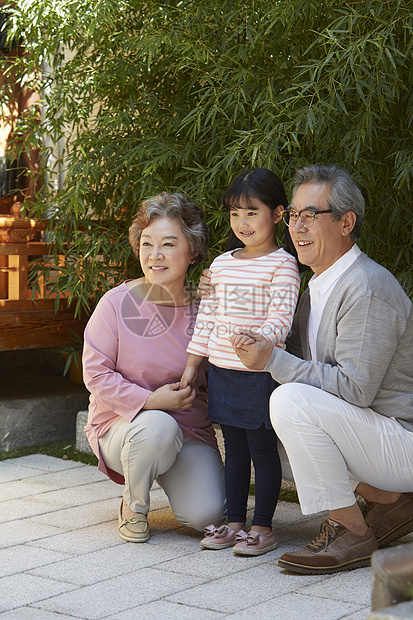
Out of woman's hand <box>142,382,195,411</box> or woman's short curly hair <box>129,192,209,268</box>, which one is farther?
woman's short curly hair <box>129,192,209,268</box>

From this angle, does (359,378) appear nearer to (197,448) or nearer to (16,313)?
(197,448)

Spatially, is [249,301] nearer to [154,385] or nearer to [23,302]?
[154,385]

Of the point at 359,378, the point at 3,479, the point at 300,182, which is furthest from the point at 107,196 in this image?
the point at 359,378

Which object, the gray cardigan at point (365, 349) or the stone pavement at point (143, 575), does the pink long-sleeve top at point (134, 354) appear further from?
the gray cardigan at point (365, 349)

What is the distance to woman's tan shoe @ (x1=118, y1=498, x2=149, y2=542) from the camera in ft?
9.58

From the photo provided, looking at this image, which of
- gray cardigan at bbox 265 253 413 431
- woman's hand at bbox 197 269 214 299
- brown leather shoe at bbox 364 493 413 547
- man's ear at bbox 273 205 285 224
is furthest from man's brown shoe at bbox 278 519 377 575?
man's ear at bbox 273 205 285 224

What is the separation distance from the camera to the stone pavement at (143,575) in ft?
7.44

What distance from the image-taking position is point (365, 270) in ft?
8.50

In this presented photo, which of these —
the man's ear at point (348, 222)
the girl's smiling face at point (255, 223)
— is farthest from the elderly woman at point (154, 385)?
the man's ear at point (348, 222)

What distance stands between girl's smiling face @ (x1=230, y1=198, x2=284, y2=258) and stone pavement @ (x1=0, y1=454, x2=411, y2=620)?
3.62 feet

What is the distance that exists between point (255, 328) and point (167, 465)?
2.06 feet

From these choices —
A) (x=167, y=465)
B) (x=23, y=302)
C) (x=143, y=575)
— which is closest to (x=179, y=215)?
(x=167, y=465)

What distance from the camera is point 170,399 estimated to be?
2928mm

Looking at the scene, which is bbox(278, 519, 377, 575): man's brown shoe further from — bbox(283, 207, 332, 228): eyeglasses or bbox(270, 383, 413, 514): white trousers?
bbox(283, 207, 332, 228): eyeglasses
